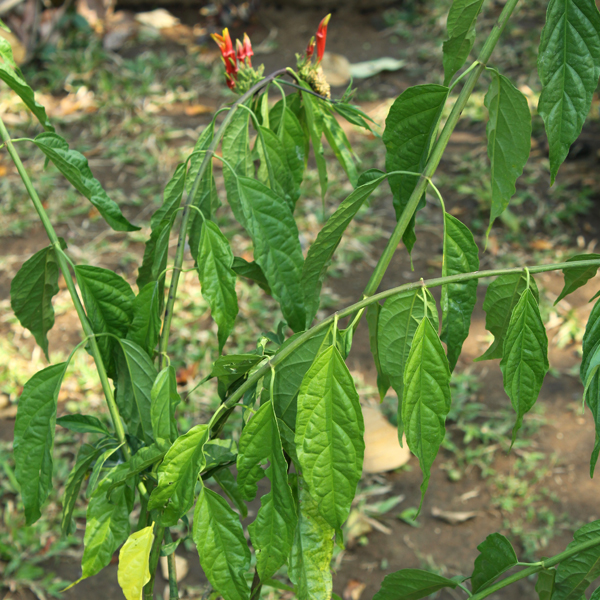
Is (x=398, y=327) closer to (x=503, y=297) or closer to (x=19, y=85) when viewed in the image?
(x=503, y=297)

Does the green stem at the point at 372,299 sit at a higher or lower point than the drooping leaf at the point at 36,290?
lower

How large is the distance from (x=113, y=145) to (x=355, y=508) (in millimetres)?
2380

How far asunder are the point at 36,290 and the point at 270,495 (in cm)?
43

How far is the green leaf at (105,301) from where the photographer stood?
742 mm

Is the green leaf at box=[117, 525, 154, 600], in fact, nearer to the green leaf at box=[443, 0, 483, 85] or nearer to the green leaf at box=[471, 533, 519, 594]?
the green leaf at box=[471, 533, 519, 594]

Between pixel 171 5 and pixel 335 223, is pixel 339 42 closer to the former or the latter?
pixel 171 5

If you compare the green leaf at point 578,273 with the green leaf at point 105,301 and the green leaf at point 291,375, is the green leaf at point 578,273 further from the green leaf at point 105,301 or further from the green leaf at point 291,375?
the green leaf at point 105,301

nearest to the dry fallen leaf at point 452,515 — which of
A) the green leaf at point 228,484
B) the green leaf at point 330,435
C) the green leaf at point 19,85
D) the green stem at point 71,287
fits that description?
the green leaf at point 228,484

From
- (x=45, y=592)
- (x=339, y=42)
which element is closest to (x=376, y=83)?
(x=339, y=42)

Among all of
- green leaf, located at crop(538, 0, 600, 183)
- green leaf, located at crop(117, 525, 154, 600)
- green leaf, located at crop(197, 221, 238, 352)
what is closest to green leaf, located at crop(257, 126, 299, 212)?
green leaf, located at crop(197, 221, 238, 352)

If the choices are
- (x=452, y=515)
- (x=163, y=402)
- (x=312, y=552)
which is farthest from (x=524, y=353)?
(x=452, y=515)

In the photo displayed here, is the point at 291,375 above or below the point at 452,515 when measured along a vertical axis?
above

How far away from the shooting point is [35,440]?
0.71 m

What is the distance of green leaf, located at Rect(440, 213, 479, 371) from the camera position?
0.60 metres
